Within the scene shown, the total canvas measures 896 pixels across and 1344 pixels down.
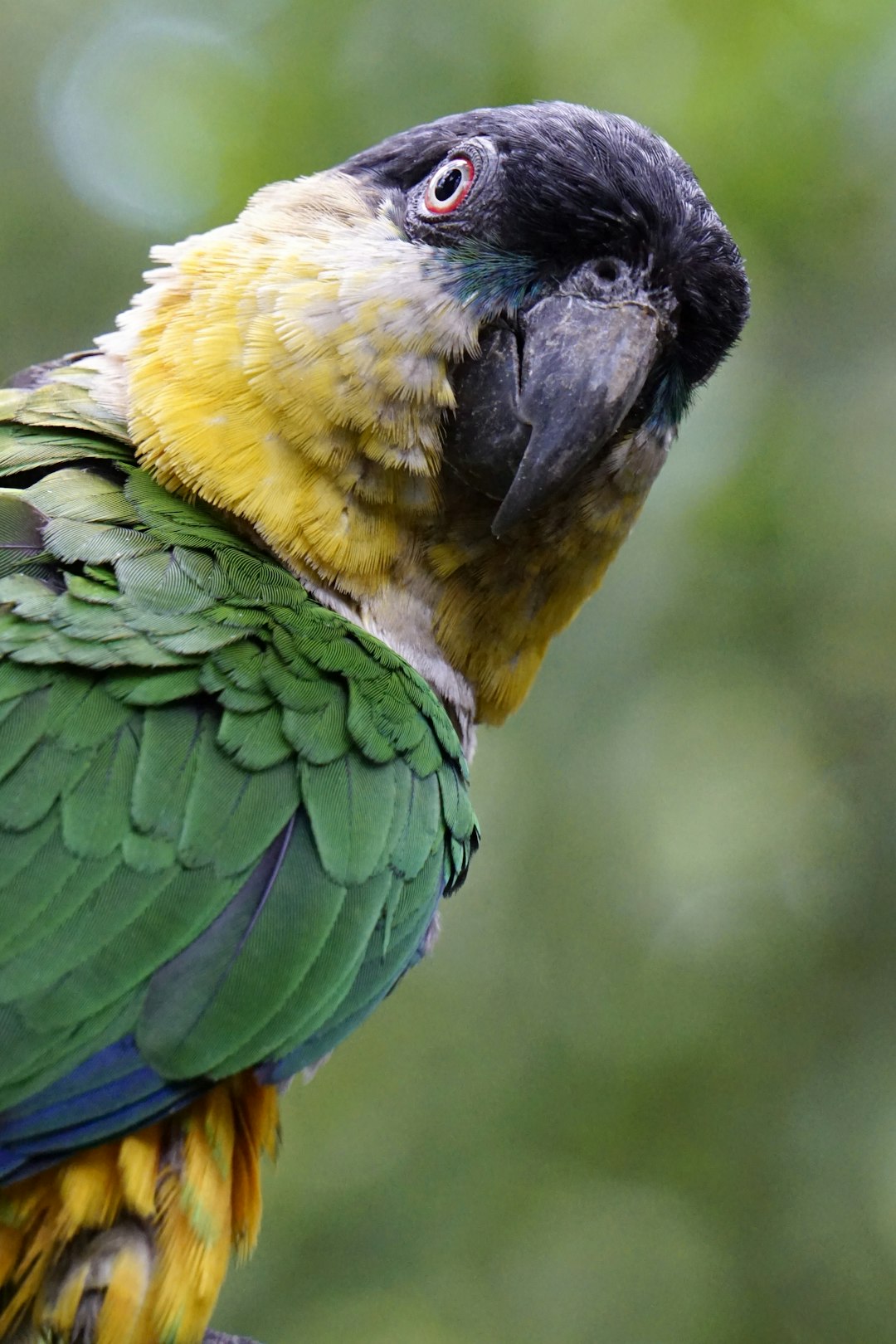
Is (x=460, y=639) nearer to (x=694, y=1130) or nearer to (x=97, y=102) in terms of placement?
(x=694, y=1130)

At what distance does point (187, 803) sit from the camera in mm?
1772

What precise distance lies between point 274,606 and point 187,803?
15.3 inches

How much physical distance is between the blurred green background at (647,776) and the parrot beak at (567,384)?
2242 millimetres

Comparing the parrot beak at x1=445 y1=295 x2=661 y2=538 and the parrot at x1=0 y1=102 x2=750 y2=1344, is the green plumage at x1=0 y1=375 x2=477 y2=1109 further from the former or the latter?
the parrot beak at x1=445 y1=295 x2=661 y2=538

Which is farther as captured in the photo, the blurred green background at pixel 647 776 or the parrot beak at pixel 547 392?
the blurred green background at pixel 647 776

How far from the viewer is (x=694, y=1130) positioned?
4.35 meters

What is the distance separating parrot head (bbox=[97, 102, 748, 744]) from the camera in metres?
2.13

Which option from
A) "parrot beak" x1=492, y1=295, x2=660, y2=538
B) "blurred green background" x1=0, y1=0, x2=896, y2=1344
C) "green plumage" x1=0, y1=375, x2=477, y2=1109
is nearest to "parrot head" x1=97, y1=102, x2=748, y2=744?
"parrot beak" x1=492, y1=295, x2=660, y2=538

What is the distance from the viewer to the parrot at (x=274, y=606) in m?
1.73

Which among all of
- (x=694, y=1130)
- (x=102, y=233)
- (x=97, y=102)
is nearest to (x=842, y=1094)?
(x=694, y=1130)

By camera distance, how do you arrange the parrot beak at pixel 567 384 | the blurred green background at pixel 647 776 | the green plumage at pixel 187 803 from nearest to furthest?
the green plumage at pixel 187 803, the parrot beak at pixel 567 384, the blurred green background at pixel 647 776

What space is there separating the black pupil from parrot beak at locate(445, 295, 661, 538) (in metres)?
0.31

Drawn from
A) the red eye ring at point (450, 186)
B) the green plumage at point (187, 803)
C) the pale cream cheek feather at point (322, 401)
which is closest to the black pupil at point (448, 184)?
the red eye ring at point (450, 186)

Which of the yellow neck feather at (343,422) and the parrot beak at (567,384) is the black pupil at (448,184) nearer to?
the yellow neck feather at (343,422)
